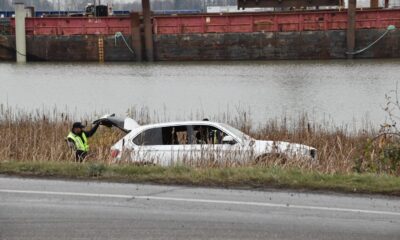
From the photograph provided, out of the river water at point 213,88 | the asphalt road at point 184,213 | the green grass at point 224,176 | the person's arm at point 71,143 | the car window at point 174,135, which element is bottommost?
the asphalt road at point 184,213

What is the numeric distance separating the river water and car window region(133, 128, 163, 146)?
40.7 ft

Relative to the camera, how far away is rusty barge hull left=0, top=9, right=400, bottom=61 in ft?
215

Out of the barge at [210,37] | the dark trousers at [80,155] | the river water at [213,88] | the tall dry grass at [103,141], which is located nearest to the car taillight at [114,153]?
the tall dry grass at [103,141]

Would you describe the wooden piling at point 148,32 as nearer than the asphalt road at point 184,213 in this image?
No

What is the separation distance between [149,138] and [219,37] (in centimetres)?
5380

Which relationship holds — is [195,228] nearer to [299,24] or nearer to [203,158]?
[203,158]

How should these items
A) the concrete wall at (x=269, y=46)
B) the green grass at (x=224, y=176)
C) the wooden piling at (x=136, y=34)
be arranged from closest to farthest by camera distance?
the green grass at (x=224, y=176)
the concrete wall at (x=269, y=46)
the wooden piling at (x=136, y=34)

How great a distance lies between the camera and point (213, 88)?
4281 cm

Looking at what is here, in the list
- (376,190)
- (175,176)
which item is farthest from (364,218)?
(175,176)

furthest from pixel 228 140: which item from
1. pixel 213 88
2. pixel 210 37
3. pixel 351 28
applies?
pixel 210 37

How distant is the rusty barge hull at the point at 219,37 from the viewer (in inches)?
2585

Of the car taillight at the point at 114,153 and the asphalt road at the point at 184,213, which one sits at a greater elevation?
the car taillight at the point at 114,153

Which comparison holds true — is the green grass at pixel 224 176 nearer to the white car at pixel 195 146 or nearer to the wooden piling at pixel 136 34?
the white car at pixel 195 146

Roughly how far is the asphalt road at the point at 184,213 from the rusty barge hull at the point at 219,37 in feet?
186
